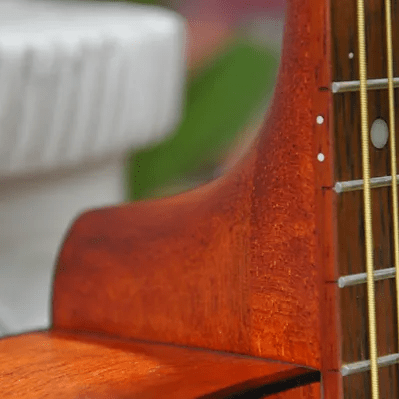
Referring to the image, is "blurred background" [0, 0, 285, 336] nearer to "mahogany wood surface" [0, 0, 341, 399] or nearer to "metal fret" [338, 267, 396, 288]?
"mahogany wood surface" [0, 0, 341, 399]

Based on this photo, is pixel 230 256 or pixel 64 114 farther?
pixel 64 114

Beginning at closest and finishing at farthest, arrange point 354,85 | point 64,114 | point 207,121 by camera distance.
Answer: point 354,85
point 64,114
point 207,121

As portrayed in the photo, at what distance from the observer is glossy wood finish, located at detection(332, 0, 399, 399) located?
1.38 feet

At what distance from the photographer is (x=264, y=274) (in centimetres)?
46

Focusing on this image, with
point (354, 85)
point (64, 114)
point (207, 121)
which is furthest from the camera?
point (207, 121)

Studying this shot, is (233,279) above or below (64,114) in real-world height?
below

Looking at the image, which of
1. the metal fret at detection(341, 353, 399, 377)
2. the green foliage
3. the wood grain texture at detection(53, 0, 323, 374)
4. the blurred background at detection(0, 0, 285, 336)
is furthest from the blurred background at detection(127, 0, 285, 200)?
the metal fret at detection(341, 353, 399, 377)

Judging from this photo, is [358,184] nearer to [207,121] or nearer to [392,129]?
[392,129]

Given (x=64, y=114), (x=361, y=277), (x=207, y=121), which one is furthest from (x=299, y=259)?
(x=207, y=121)

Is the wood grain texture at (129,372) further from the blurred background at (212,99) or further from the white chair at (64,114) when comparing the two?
the blurred background at (212,99)

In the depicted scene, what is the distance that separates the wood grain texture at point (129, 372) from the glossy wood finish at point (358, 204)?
0.10 feet

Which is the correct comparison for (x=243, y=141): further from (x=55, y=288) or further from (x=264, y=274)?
(x=264, y=274)

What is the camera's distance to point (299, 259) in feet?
1.45

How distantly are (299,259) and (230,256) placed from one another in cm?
5
